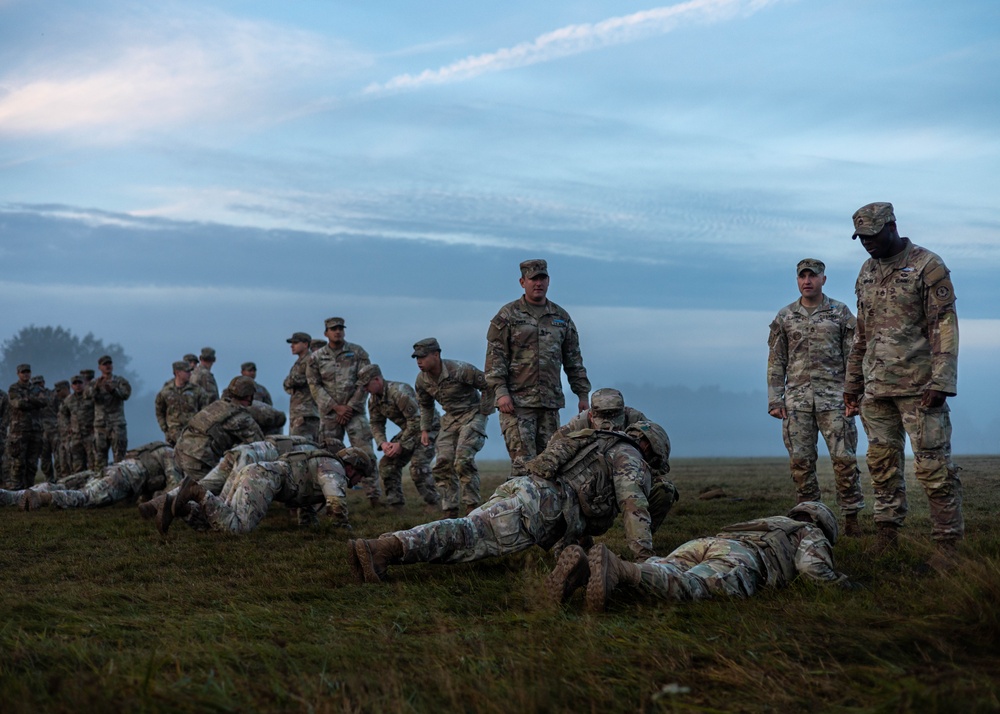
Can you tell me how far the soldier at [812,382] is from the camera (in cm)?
903

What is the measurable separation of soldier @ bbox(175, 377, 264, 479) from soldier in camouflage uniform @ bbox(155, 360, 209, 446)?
5.57 meters

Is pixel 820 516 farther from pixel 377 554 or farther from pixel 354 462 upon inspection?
pixel 354 462

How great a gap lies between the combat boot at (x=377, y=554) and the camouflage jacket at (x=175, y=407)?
12079 mm

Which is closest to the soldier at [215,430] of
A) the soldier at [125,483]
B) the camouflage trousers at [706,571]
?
the soldier at [125,483]

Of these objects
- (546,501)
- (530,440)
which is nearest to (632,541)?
(546,501)

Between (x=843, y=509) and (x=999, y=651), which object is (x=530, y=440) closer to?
(x=843, y=509)

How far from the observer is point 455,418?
11.6m

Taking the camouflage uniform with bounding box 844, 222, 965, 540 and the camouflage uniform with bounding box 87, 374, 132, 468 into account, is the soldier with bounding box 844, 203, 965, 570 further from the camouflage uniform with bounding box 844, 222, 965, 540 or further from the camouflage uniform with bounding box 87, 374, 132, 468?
the camouflage uniform with bounding box 87, 374, 132, 468

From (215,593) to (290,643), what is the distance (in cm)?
188

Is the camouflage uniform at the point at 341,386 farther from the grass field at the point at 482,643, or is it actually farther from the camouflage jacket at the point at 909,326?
the camouflage jacket at the point at 909,326

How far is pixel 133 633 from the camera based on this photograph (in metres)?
4.87

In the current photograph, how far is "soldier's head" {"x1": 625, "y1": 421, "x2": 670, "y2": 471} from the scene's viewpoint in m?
6.70

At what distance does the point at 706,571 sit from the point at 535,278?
15.2ft

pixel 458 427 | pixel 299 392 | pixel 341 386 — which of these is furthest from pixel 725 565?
pixel 299 392
